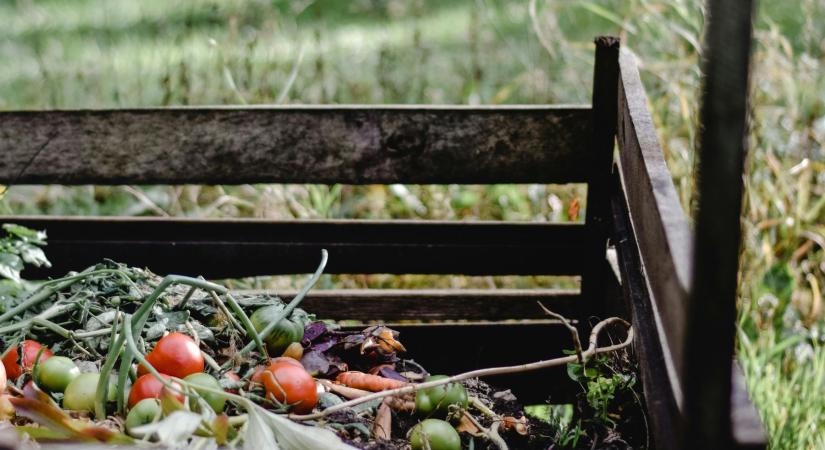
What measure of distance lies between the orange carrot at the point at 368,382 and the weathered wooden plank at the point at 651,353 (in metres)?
0.47

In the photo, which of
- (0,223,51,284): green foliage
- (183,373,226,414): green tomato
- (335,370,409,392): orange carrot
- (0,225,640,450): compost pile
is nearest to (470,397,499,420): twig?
(0,225,640,450): compost pile

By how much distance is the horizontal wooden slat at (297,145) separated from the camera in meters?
2.54

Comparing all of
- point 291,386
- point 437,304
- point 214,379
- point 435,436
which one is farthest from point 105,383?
point 437,304

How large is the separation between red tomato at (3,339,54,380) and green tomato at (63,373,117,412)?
0.60 ft

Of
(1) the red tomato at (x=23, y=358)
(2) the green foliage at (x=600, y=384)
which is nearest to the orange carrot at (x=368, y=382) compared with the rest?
(2) the green foliage at (x=600, y=384)

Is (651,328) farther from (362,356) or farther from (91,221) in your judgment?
(91,221)

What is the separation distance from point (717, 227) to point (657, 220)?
21.8 inches

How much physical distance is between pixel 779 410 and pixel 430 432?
1.41 m

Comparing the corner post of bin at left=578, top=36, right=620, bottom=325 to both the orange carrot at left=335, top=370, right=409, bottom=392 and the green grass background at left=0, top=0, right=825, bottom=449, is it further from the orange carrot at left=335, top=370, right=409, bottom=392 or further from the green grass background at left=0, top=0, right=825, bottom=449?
the orange carrot at left=335, top=370, right=409, bottom=392

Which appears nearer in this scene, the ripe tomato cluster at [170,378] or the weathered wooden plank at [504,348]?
the ripe tomato cluster at [170,378]

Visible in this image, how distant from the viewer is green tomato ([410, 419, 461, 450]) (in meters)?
1.58

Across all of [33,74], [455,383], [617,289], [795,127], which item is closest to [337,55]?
[33,74]

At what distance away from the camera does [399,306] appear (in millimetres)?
2729

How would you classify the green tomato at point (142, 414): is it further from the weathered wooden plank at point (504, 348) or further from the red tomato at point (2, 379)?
the weathered wooden plank at point (504, 348)
